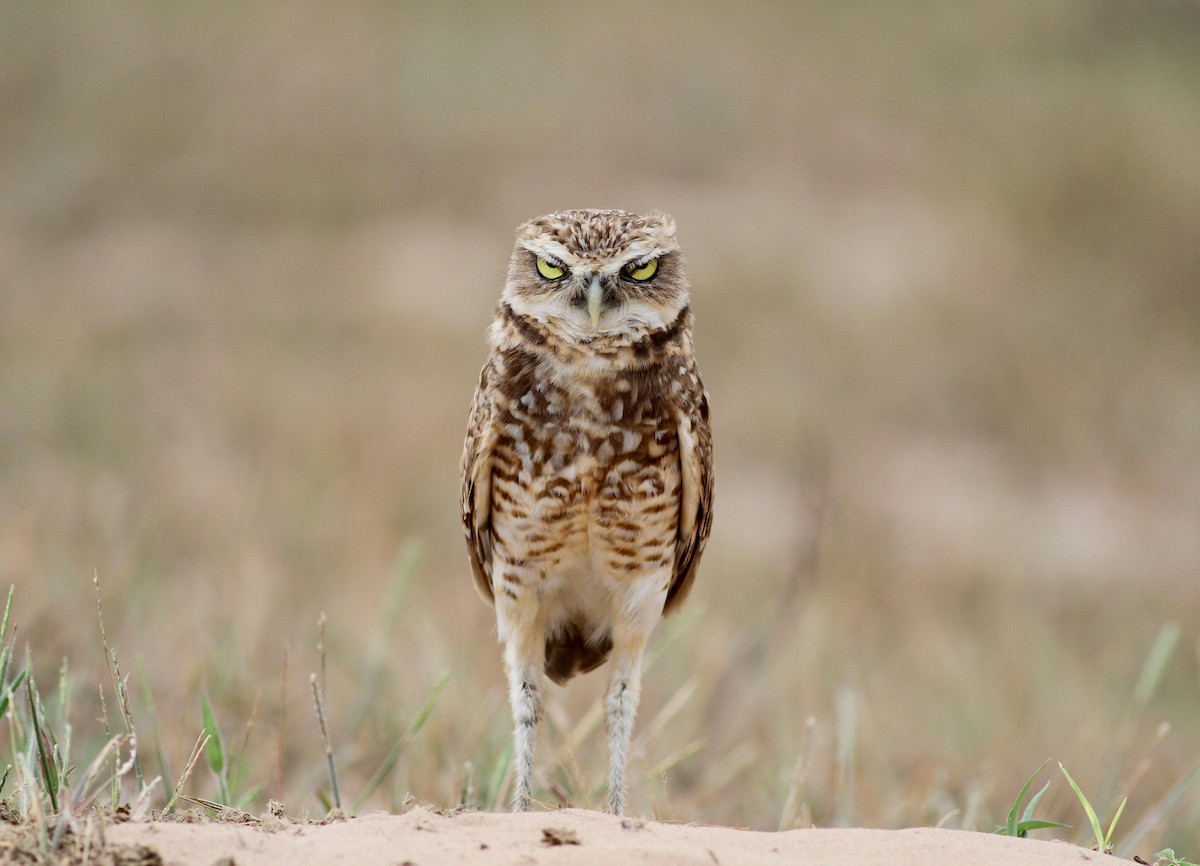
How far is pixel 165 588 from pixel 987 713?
428 cm

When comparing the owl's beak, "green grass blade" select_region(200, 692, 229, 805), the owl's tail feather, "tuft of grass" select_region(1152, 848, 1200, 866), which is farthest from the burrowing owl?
"tuft of grass" select_region(1152, 848, 1200, 866)

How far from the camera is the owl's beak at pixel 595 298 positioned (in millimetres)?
4074

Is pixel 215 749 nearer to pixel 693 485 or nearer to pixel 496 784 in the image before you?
pixel 496 784

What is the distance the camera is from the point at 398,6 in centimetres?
2497

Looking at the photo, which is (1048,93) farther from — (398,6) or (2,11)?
(2,11)

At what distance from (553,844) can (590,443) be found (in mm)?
1793

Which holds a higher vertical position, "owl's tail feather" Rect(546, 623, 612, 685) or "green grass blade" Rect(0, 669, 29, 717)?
"green grass blade" Rect(0, 669, 29, 717)

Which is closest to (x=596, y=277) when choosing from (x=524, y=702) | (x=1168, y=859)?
(x=524, y=702)

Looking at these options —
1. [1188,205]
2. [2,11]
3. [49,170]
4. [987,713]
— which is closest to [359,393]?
[49,170]

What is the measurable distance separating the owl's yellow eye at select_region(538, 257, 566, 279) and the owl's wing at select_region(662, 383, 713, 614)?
583 mm

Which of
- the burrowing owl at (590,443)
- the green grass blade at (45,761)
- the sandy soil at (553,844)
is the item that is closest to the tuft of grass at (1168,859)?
the sandy soil at (553,844)

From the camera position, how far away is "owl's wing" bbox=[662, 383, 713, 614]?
432 centimetres

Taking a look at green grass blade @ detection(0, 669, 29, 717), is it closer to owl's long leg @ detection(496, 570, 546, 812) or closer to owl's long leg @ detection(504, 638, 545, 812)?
owl's long leg @ detection(504, 638, 545, 812)

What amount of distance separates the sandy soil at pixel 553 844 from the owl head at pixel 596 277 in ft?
5.56
